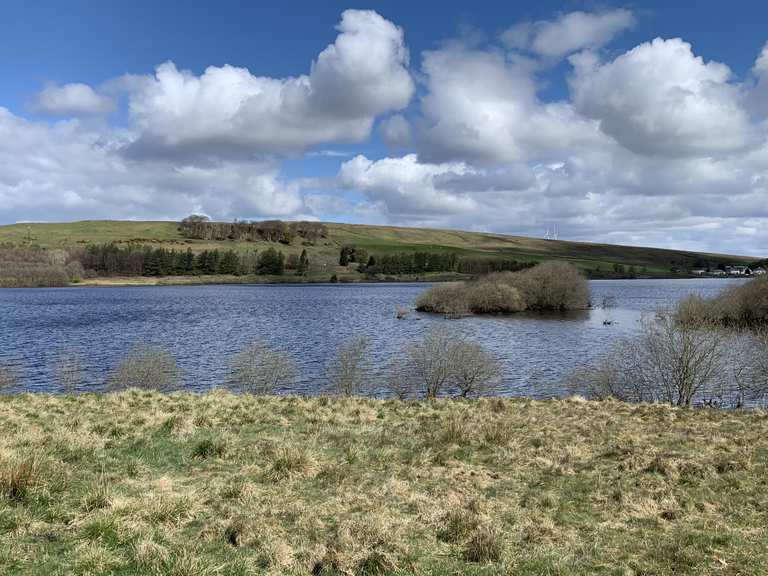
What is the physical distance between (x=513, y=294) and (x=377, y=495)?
8493cm

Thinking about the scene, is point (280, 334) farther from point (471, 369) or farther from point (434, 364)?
point (471, 369)

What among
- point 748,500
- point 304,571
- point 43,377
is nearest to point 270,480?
point 304,571

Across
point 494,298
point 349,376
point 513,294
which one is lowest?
point 349,376

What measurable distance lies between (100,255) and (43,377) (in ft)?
533

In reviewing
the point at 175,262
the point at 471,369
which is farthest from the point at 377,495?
the point at 175,262

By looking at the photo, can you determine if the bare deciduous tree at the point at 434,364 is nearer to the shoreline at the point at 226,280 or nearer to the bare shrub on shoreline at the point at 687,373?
the bare shrub on shoreline at the point at 687,373

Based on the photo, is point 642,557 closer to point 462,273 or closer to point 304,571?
point 304,571

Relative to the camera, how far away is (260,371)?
34625 millimetres

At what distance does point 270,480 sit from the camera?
36.9ft

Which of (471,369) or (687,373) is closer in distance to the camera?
(687,373)

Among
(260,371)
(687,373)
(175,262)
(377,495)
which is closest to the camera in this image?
(377,495)

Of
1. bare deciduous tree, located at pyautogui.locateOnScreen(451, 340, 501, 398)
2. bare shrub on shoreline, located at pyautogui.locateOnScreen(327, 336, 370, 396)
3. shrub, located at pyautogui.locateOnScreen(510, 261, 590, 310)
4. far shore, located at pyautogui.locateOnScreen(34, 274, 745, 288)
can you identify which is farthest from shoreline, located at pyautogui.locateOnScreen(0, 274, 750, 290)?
bare shrub on shoreline, located at pyautogui.locateOnScreen(327, 336, 370, 396)

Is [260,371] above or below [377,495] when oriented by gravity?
below

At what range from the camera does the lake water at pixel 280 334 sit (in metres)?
40.2
